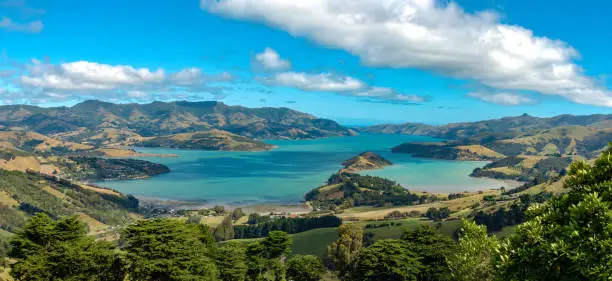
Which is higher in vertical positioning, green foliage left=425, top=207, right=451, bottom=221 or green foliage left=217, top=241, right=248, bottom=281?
green foliage left=217, top=241, right=248, bottom=281

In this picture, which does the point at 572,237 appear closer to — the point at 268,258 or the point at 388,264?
the point at 388,264

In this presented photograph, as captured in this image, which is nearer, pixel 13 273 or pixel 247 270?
pixel 13 273

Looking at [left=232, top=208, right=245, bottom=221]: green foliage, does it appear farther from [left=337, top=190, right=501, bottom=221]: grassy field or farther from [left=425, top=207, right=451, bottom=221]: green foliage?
[left=425, top=207, right=451, bottom=221]: green foliage

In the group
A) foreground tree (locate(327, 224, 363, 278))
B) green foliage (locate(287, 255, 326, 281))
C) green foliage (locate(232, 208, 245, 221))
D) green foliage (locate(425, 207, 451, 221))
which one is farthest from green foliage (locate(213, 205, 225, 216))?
green foliage (locate(287, 255, 326, 281))

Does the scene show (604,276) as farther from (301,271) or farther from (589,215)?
(301,271)

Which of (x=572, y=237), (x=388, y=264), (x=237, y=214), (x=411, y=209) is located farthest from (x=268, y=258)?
(x=411, y=209)

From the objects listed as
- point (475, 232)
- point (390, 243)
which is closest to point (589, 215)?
point (475, 232)
